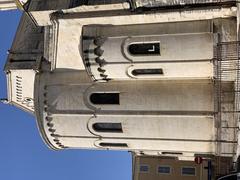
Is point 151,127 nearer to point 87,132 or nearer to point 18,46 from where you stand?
point 87,132

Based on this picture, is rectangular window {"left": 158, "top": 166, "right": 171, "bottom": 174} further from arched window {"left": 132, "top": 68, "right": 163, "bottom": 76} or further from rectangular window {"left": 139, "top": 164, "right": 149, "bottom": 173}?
arched window {"left": 132, "top": 68, "right": 163, "bottom": 76}

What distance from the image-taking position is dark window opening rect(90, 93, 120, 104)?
2420 centimetres

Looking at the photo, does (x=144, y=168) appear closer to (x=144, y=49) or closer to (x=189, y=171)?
(x=189, y=171)

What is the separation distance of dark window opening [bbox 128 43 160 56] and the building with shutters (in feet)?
0.13

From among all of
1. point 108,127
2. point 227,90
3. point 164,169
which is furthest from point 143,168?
point 227,90

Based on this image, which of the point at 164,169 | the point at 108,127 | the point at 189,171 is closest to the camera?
the point at 108,127

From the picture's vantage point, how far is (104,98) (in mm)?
24453

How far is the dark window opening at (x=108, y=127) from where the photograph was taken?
80.4ft

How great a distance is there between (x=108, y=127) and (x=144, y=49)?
14.4 feet

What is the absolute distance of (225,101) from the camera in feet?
72.4

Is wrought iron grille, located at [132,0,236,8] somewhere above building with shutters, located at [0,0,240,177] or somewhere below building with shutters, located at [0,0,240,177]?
above

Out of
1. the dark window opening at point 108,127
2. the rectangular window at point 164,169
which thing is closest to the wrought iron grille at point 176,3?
the dark window opening at point 108,127

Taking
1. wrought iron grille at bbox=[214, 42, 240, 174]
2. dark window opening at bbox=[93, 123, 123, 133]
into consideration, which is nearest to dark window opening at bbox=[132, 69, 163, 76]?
wrought iron grille at bbox=[214, 42, 240, 174]

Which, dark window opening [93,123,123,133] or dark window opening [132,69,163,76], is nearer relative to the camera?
dark window opening [132,69,163,76]
